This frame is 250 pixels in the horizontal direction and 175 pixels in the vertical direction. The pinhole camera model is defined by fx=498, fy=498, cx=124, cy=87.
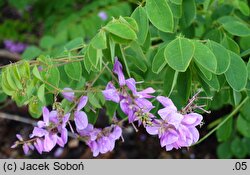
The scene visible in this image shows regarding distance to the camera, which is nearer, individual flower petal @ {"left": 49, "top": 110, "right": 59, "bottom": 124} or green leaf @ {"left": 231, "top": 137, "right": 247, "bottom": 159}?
individual flower petal @ {"left": 49, "top": 110, "right": 59, "bottom": 124}

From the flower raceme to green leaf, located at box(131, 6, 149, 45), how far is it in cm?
9

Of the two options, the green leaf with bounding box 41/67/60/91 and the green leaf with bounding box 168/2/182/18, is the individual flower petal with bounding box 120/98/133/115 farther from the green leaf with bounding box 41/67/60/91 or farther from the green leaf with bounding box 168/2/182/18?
the green leaf with bounding box 168/2/182/18

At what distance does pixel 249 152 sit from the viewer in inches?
94.6

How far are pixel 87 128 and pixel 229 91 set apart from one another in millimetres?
463

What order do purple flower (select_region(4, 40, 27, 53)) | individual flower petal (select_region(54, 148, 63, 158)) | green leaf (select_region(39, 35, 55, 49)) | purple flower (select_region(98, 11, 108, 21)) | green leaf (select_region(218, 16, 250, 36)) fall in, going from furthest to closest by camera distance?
purple flower (select_region(4, 40, 27, 53)) → individual flower petal (select_region(54, 148, 63, 158)) → purple flower (select_region(98, 11, 108, 21)) → green leaf (select_region(39, 35, 55, 49)) → green leaf (select_region(218, 16, 250, 36))

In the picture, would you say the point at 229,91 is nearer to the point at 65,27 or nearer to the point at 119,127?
the point at 119,127

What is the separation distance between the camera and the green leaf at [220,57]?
1.25 meters

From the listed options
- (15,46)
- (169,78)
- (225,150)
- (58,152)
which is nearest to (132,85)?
(169,78)

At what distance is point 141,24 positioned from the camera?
1.29m

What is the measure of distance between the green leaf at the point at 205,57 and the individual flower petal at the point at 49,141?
41 centimetres

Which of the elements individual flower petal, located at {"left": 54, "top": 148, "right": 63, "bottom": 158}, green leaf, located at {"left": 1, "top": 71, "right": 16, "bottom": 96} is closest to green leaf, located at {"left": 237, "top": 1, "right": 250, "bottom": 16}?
green leaf, located at {"left": 1, "top": 71, "right": 16, "bottom": 96}

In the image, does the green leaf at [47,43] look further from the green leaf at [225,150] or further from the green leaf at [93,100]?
the green leaf at [93,100]

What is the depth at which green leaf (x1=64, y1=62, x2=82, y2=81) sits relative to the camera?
1.33m

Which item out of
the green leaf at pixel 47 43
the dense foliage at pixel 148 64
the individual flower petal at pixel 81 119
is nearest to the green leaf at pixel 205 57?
the dense foliage at pixel 148 64
